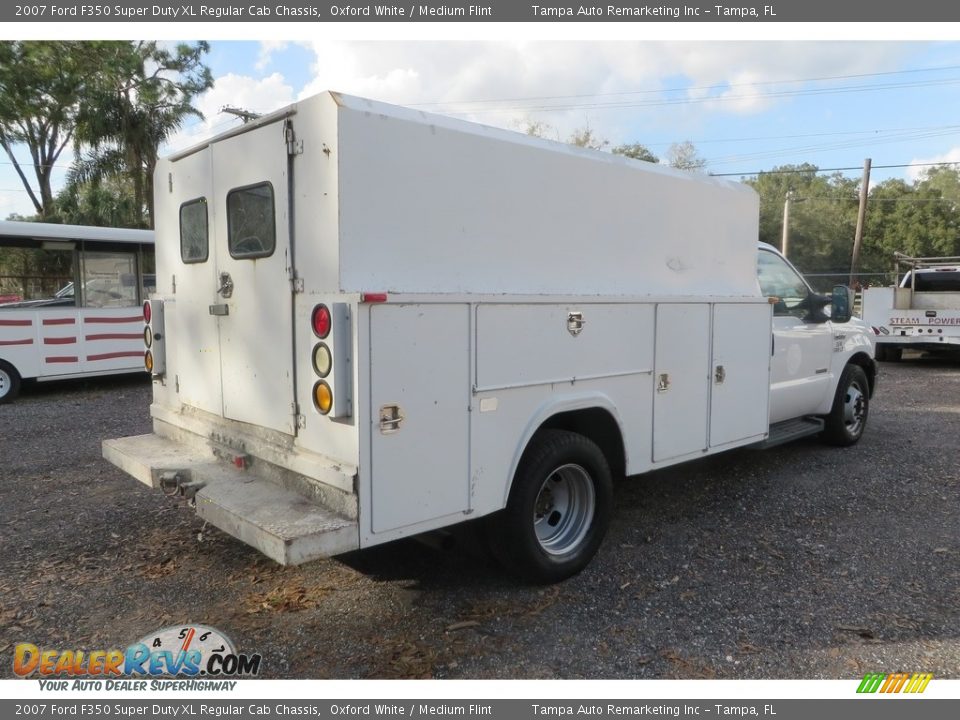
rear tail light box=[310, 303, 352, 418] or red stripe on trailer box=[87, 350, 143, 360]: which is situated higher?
rear tail light box=[310, 303, 352, 418]

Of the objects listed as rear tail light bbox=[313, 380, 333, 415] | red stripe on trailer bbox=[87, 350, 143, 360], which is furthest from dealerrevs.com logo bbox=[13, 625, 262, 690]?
red stripe on trailer bbox=[87, 350, 143, 360]

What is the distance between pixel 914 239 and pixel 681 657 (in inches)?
2169

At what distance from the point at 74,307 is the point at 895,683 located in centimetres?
1118

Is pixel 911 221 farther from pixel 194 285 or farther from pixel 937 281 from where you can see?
pixel 194 285

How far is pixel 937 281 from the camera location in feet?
49.6

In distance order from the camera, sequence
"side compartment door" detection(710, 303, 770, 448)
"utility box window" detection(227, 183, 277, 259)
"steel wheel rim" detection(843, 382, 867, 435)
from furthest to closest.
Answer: "steel wheel rim" detection(843, 382, 867, 435)
"side compartment door" detection(710, 303, 770, 448)
"utility box window" detection(227, 183, 277, 259)

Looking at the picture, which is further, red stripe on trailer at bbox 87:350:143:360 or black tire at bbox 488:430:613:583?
red stripe on trailer at bbox 87:350:143:360

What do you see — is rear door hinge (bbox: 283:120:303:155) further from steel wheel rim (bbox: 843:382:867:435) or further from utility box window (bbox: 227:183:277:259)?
steel wheel rim (bbox: 843:382:867:435)

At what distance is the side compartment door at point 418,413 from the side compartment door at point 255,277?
0.63 meters

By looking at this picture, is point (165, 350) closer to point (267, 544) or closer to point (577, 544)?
point (267, 544)

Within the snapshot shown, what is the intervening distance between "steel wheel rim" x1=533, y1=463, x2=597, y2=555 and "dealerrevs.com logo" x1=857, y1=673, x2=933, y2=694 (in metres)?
1.53

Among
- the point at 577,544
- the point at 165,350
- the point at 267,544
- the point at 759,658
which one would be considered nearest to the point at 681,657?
the point at 759,658

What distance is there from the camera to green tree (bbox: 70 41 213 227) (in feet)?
76.4

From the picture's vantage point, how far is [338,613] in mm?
3521
